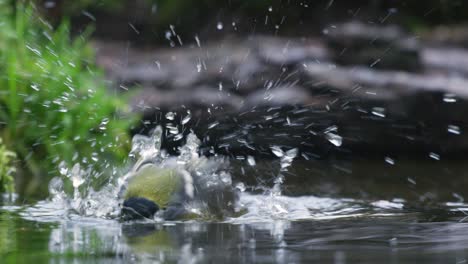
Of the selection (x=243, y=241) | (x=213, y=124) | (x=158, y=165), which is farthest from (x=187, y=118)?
(x=243, y=241)

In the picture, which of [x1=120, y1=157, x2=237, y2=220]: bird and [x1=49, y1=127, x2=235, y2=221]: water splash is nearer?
[x1=120, y1=157, x2=237, y2=220]: bird

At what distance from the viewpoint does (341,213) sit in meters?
3.58

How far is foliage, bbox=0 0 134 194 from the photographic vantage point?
4.61 metres

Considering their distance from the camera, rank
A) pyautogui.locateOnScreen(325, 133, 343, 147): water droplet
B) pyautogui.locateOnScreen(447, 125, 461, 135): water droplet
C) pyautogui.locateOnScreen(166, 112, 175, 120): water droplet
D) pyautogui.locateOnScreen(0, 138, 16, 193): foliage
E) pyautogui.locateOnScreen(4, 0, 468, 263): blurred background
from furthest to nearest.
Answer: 1. pyautogui.locateOnScreen(447, 125, 461, 135): water droplet
2. pyautogui.locateOnScreen(325, 133, 343, 147): water droplet
3. pyautogui.locateOnScreen(166, 112, 175, 120): water droplet
4. pyautogui.locateOnScreen(0, 138, 16, 193): foliage
5. pyautogui.locateOnScreen(4, 0, 468, 263): blurred background

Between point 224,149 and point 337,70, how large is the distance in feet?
5.33

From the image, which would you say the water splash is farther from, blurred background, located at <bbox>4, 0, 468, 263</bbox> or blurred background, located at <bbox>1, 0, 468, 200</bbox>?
blurred background, located at <bbox>1, 0, 468, 200</bbox>

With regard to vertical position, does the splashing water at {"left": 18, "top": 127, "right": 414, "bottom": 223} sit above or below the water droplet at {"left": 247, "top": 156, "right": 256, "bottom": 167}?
below

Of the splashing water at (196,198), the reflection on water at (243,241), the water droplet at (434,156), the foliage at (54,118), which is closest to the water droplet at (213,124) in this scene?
the foliage at (54,118)

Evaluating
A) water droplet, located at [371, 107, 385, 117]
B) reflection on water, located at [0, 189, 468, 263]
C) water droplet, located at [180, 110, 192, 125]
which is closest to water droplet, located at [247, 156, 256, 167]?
water droplet, located at [180, 110, 192, 125]

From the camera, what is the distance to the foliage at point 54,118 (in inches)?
181

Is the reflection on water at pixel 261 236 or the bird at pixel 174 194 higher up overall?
the bird at pixel 174 194

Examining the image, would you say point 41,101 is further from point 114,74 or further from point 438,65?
point 438,65

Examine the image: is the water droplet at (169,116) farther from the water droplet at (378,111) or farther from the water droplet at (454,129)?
the water droplet at (454,129)

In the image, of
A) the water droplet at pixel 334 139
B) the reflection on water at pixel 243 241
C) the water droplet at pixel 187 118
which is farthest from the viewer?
the water droplet at pixel 334 139
